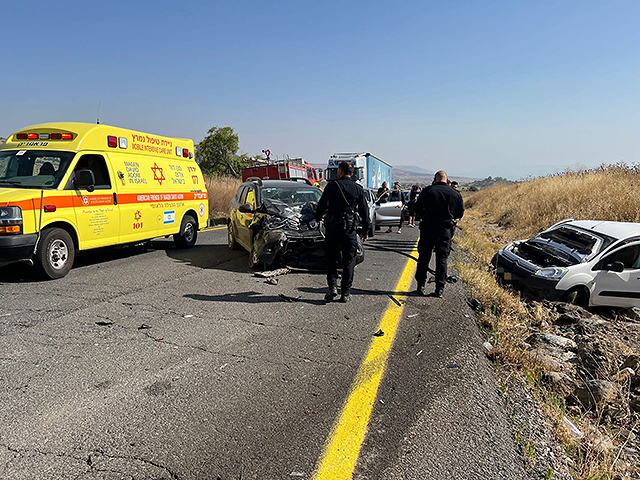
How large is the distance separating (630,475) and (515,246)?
6614 millimetres

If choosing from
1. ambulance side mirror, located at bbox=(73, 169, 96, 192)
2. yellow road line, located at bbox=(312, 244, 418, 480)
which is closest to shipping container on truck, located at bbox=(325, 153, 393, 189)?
ambulance side mirror, located at bbox=(73, 169, 96, 192)

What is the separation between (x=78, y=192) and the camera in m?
7.03

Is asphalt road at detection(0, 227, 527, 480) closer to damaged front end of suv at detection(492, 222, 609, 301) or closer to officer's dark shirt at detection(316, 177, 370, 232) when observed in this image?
officer's dark shirt at detection(316, 177, 370, 232)

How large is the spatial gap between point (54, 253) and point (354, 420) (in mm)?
5796

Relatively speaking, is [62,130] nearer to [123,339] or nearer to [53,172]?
[53,172]

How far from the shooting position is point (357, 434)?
2.72 metres

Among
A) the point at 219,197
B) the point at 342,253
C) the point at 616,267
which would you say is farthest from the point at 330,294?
the point at 219,197

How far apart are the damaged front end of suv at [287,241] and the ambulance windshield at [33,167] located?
324 centimetres

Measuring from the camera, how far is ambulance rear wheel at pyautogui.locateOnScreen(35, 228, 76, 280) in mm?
6340

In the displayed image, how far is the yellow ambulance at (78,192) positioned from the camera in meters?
6.25

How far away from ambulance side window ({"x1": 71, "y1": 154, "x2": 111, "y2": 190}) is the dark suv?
245 cm

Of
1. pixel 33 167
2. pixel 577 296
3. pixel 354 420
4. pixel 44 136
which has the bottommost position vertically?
pixel 577 296

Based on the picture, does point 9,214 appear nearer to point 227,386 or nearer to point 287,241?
point 287,241

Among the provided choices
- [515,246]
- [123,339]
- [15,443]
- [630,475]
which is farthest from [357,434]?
[515,246]
